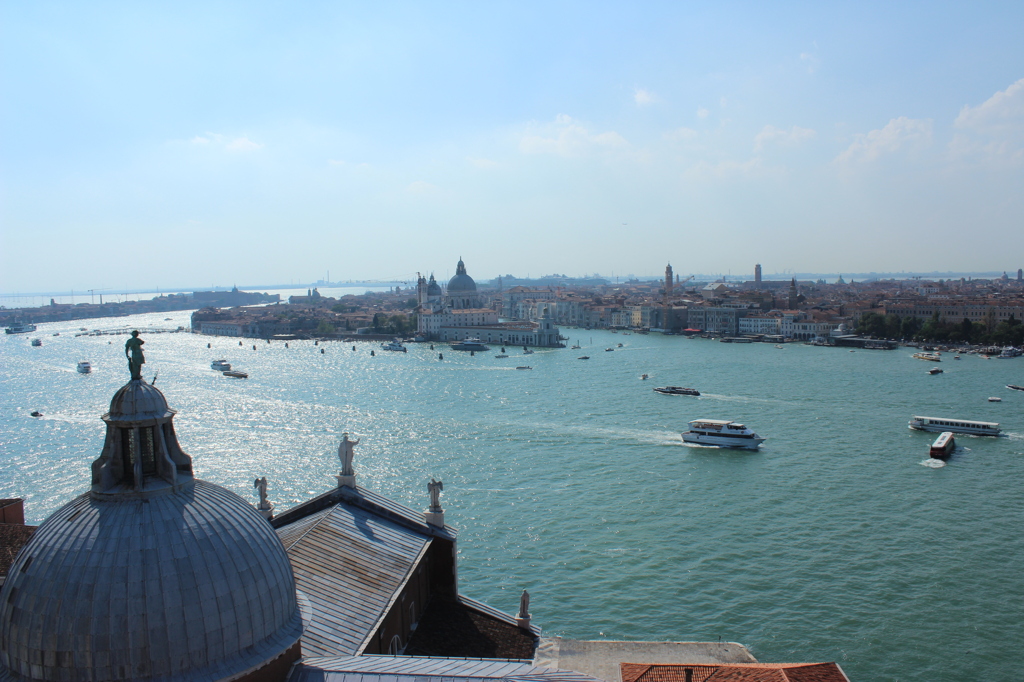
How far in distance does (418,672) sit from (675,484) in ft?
29.2

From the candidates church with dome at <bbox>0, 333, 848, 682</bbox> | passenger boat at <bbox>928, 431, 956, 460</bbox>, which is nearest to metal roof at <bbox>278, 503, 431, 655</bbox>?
church with dome at <bbox>0, 333, 848, 682</bbox>

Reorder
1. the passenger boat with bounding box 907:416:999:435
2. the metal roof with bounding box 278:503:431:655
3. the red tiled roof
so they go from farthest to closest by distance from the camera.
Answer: the passenger boat with bounding box 907:416:999:435, the red tiled roof, the metal roof with bounding box 278:503:431:655

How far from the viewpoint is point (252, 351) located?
1368 inches

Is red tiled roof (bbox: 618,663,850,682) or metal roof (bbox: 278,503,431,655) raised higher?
metal roof (bbox: 278,503,431,655)

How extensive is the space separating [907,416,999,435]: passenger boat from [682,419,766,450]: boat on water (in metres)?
3.59

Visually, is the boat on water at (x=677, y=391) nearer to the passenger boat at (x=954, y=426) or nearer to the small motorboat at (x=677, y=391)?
the small motorboat at (x=677, y=391)

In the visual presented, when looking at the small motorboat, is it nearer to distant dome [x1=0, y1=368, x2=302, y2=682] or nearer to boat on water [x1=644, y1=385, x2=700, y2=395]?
boat on water [x1=644, y1=385, x2=700, y2=395]

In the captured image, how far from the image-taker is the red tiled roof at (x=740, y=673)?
15.4 ft

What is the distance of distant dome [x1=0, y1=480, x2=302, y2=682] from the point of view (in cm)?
212

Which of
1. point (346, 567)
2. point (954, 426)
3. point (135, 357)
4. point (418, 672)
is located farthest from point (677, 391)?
point (135, 357)

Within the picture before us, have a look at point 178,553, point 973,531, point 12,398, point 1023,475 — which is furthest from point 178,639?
point 12,398

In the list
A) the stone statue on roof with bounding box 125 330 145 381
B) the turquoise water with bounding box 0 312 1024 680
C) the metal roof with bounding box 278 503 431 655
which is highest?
the stone statue on roof with bounding box 125 330 145 381

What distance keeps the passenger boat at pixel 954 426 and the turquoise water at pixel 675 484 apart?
0.32 meters

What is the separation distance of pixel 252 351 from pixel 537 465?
2638 cm
